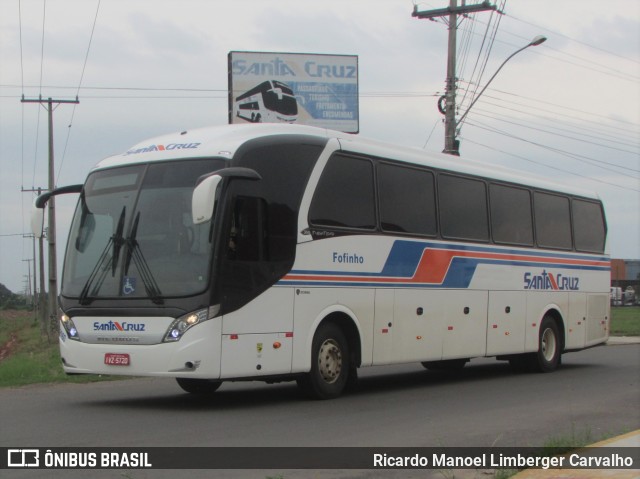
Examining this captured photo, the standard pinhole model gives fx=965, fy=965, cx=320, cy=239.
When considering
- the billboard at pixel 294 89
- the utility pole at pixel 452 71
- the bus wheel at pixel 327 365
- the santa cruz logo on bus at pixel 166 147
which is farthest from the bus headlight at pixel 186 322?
the billboard at pixel 294 89

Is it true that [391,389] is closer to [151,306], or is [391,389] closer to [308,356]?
[308,356]

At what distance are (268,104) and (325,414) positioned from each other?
68.4 feet

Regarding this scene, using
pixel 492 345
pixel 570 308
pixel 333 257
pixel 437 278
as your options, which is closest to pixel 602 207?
pixel 570 308

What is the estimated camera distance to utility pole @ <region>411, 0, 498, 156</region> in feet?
91.1

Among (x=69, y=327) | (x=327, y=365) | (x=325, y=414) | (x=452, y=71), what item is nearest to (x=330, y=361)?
(x=327, y=365)

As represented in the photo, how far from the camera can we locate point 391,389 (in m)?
14.9

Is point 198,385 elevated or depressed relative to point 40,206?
depressed

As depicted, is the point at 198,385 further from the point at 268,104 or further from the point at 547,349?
the point at 268,104

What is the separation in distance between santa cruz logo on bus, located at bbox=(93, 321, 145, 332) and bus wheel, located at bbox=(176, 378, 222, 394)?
6.40 ft

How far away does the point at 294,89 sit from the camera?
104ft

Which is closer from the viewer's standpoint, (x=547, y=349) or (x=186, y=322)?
(x=186, y=322)

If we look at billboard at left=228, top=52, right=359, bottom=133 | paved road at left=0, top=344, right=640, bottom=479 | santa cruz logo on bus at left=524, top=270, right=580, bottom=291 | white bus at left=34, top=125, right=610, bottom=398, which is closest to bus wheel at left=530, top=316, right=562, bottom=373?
A: santa cruz logo on bus at left=524, top=270, right=580, bottom=291

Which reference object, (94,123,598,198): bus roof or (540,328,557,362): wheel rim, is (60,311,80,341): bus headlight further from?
(540,328,557,362): wheel rim

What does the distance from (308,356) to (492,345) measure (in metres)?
5.36
